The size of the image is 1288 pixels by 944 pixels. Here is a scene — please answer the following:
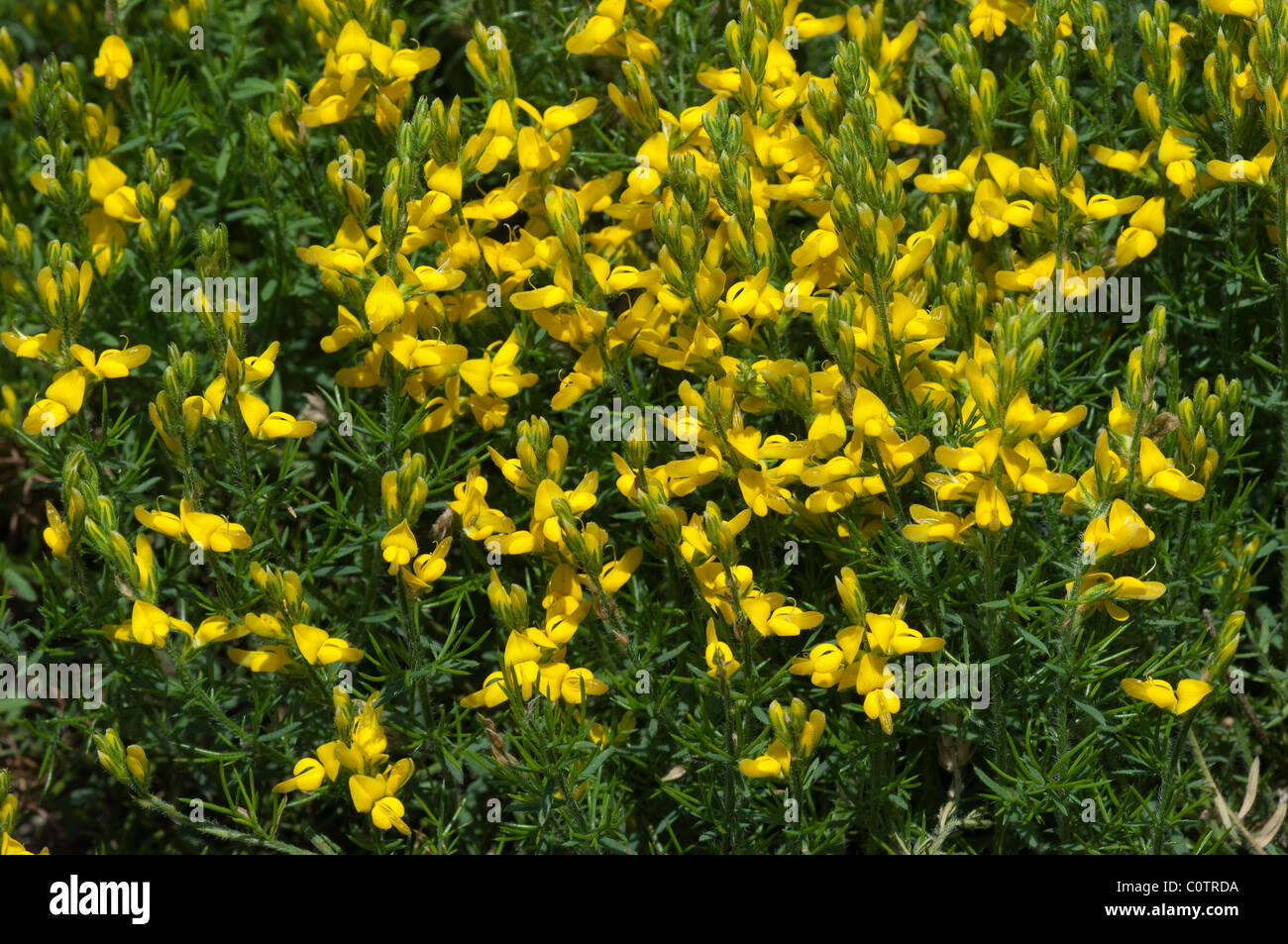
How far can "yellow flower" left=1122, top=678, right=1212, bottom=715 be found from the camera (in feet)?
7.41

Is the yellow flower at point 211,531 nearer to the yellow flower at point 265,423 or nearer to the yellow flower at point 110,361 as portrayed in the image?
the yellow flower at point 265,423

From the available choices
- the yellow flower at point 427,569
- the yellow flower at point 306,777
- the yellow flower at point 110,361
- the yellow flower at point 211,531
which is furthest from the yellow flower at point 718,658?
the yellow flower at point 110,361

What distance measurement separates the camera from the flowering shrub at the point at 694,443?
92.0 inches

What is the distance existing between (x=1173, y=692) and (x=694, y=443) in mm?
967

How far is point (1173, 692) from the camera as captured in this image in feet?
7.57

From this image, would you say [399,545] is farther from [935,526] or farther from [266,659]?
[935,526]

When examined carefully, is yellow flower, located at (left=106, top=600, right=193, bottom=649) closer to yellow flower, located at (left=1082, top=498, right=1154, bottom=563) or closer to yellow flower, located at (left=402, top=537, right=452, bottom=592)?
yellow flower, located at (left=402, top=537, right=452, bottom=592)

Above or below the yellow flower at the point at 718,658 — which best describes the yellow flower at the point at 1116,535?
above

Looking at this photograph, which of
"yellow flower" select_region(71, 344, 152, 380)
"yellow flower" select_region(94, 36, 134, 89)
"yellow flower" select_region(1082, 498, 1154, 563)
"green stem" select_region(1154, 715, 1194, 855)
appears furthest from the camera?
"yellow flower" select_region(94, 36, 134, 89)

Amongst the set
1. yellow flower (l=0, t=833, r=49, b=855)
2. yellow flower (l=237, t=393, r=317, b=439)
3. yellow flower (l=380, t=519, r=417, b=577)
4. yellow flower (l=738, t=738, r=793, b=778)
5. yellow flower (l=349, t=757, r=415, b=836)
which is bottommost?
yellow flower (l=0, t=833, r=49, b=855)

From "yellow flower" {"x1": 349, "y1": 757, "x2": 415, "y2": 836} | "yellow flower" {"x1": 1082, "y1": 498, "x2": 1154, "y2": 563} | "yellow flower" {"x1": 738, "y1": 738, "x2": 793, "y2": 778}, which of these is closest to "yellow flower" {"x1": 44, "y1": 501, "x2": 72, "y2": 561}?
"yellow flower" {"x1": 349, "y1": 757, "x2": 415, "y2": 836}

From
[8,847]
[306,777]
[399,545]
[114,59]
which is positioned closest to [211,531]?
[399,545]

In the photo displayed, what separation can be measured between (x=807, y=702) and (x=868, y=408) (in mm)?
753

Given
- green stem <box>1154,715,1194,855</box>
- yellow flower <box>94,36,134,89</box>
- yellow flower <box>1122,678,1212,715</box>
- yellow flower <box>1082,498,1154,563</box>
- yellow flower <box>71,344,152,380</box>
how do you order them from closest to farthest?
yellow flower <box>1082,498,1154,563</box>
yellow flower <box>1122,678,1212,715</box>
green stem <box>1154,715,1194,855</box>
yellow flower <box>71,344,152,380</box>
yellow flower <box>94,36,134,89</box>
